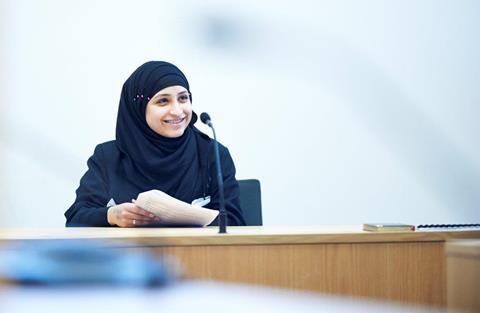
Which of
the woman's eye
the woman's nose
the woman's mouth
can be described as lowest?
the woman's mouth

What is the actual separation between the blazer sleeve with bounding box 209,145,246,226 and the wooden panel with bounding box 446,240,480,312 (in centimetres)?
105

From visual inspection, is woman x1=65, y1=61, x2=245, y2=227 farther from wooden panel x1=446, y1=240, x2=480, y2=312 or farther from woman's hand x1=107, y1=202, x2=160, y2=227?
wooden panel x1=446, y1=240, x2=480, y2=312

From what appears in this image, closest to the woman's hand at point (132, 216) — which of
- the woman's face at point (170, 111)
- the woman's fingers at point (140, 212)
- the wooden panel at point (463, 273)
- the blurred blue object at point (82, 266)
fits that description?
the woman's fingers at point (140, 212)

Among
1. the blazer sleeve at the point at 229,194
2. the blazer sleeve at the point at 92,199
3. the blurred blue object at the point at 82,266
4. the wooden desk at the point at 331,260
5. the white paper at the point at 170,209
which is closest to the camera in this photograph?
the blurred blue object at the point at 82,266

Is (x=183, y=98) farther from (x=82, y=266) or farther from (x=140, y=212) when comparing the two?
(x=82, y=266)

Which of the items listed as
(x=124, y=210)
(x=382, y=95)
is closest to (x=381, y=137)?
(x=382, y=95)

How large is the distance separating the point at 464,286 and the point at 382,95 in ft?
1.75

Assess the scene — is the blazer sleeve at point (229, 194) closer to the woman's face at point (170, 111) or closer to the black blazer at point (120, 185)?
the black blazer at point (120, 185)

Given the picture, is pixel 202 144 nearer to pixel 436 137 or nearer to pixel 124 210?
pixel 124 210

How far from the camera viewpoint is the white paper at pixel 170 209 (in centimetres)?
147

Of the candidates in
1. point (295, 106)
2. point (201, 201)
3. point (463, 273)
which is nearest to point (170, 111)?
point (201, 201)

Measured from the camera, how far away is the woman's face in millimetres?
1944

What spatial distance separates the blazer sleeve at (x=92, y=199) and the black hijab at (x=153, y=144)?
61 millimetres

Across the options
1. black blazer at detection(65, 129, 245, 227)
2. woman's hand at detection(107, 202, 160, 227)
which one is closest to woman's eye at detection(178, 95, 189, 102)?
black blazer at detection(65, 129, 245, 227)
